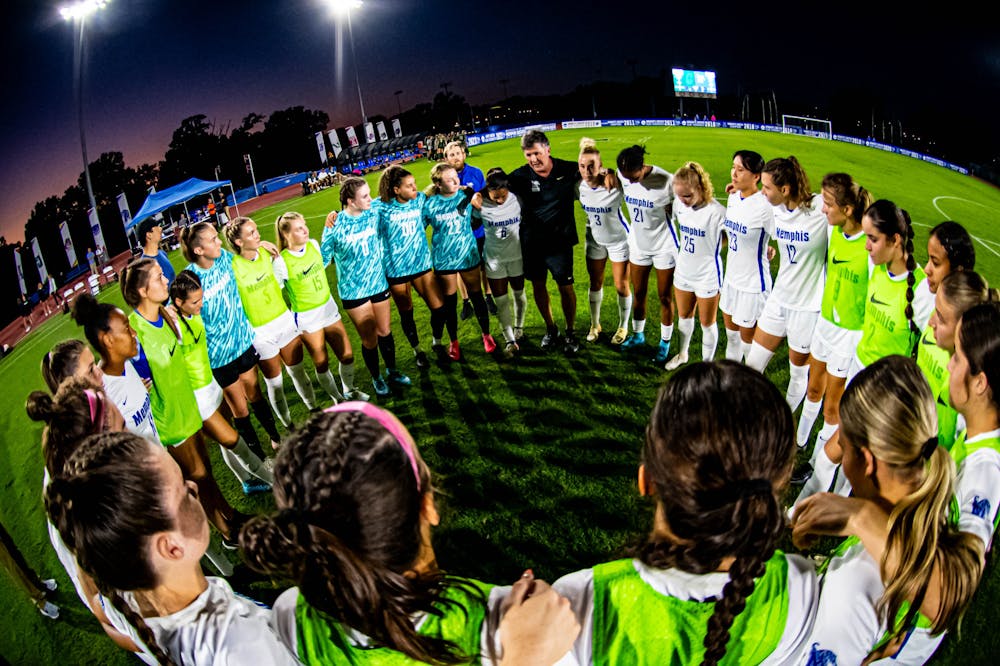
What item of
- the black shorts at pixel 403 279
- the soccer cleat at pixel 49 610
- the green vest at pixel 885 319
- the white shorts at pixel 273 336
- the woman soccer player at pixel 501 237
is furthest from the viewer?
the black shorts at pixel 403 279

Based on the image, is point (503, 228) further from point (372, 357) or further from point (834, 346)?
point (834, 346)

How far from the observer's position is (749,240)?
14.8 ft

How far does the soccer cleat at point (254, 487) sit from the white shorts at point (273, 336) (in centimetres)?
113

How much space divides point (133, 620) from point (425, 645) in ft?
2.82

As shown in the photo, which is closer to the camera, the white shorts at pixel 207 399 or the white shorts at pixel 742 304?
the white shorts at pixel 207 399

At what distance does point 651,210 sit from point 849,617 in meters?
4.53

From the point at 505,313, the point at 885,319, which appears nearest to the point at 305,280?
the point at 505,313

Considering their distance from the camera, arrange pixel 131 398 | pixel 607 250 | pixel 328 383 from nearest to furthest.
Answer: pixel 131 398
pixel 328 383
pixel 607 250

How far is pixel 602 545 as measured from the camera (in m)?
3.54

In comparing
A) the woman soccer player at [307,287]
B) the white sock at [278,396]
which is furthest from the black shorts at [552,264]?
the white sock at [278,396]

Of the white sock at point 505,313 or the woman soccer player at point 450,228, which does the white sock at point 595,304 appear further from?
the woman soccer player at point 450,228

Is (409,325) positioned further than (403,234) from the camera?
Yes

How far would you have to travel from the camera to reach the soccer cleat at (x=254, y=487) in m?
4.54

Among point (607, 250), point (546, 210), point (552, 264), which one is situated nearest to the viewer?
point (546, 210)
